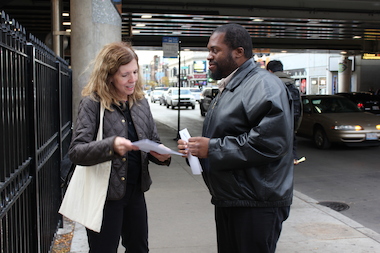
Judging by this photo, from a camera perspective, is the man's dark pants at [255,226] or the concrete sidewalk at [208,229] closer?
the man's dark pants at [255,226]

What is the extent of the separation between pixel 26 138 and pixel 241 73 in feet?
5.38

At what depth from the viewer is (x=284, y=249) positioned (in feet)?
15.7

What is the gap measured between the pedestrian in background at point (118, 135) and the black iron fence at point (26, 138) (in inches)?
16.6

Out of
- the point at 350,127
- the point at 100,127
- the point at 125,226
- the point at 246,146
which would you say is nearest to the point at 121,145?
the point at 100,127

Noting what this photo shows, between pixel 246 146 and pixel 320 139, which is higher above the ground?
pixel 246 146

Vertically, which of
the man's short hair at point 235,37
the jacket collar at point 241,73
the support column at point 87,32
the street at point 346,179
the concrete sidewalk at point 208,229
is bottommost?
the street at point 346,179

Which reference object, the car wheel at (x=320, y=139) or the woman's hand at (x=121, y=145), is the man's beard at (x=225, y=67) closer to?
the woman's hand at (x=121, y=145)

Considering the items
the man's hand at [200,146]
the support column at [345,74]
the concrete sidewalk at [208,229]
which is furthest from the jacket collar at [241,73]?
the support column at [345,74]

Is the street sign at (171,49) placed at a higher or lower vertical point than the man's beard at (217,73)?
higher

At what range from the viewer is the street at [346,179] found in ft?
22.1

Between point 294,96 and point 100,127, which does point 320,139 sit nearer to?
point 294,96

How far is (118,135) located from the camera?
115 inches

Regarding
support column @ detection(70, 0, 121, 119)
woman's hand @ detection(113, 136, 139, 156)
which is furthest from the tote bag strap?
support column @ detection(70, 0, 121, 119)

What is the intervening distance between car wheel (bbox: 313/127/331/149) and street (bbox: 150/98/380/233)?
0.75ft
